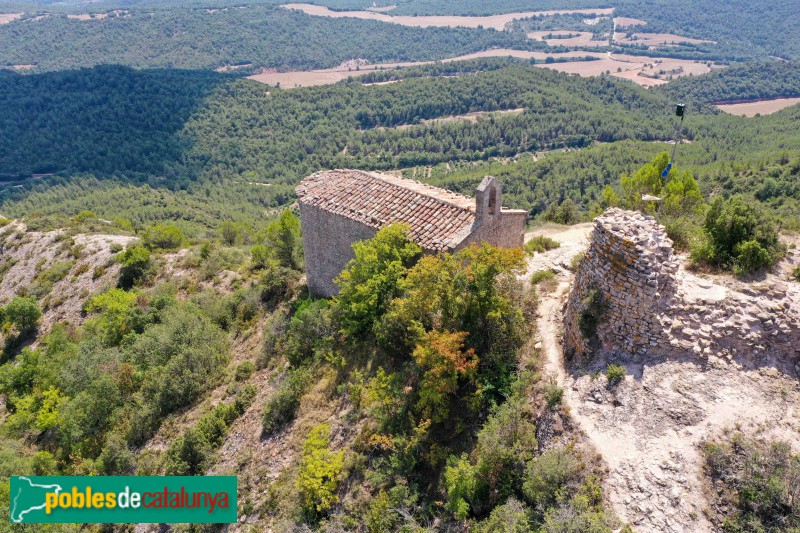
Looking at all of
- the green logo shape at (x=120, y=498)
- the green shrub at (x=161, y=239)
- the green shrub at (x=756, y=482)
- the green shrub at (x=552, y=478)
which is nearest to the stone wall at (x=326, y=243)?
the green logo shape at (x=120, y=498)

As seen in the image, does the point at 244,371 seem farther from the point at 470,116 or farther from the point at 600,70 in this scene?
the point at 600,70

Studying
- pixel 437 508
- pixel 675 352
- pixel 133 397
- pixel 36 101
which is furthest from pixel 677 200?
pixel 36 101

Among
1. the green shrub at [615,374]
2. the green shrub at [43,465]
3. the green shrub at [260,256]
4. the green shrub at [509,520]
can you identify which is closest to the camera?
the green shrub at [509,520]

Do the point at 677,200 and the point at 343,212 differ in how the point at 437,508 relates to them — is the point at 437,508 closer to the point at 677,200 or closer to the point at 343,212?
the point at 343,212

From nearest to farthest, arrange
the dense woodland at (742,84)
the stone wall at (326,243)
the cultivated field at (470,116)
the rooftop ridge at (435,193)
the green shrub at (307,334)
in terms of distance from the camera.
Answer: the rooftop ridge at (435,193), the green shrub at (307,334), the stone wall at (326,243), the cultivated field at (470,116), the dense woodland at (742,84)

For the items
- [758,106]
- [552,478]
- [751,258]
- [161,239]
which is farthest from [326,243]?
[758,106]

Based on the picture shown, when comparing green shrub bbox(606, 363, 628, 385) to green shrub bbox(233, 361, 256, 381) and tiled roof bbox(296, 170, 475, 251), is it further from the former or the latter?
green shrub bbox(233, 361, 256, 381)

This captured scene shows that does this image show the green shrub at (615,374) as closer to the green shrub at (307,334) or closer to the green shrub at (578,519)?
the green shrub at (578,519)
